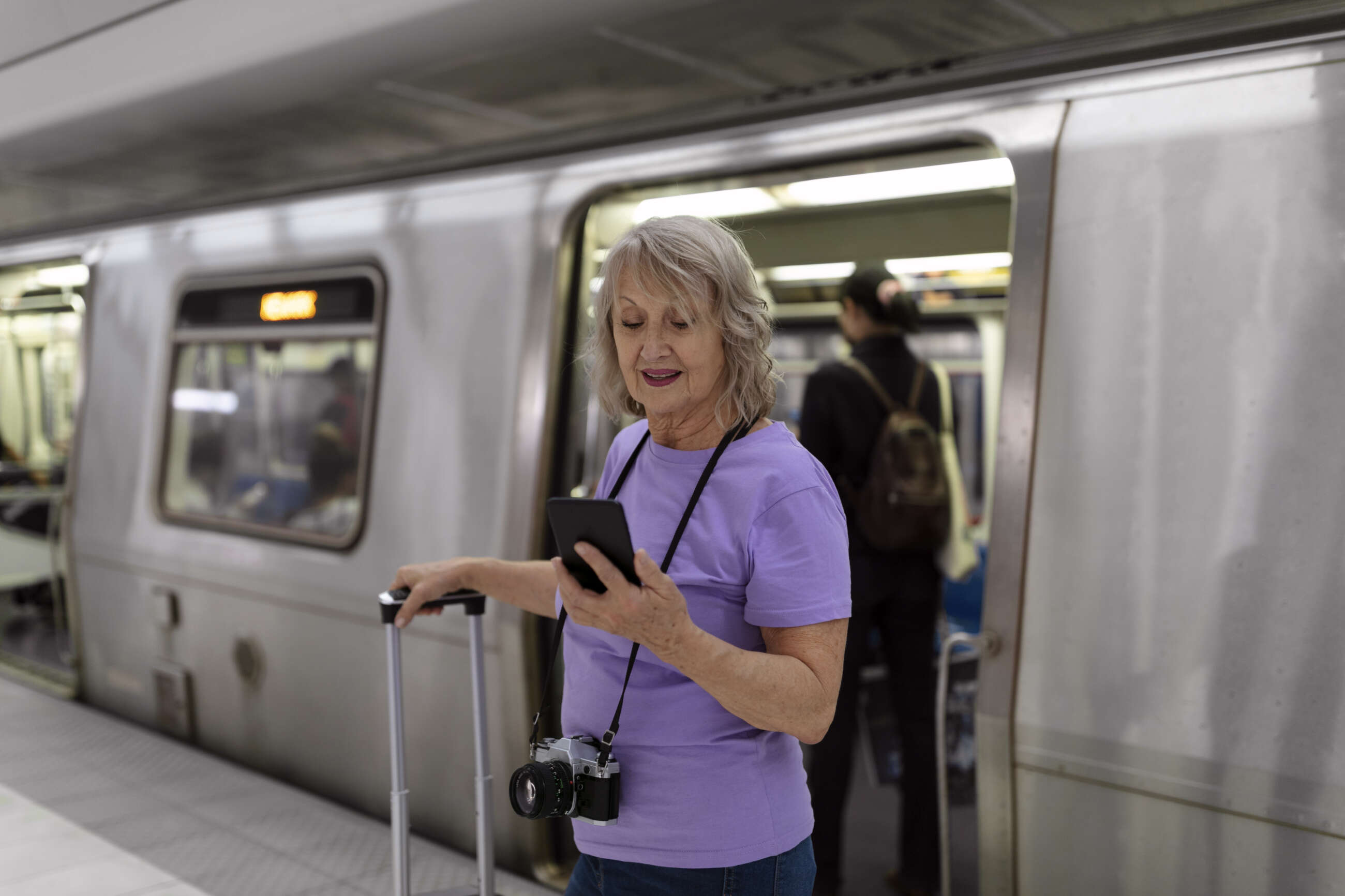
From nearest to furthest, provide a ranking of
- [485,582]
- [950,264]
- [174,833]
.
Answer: [485,582], [174,833], [950,264]

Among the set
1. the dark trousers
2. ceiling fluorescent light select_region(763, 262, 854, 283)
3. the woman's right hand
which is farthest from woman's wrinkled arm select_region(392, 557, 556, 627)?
ceiling fluorescent light select_region(763, 262, 854, 283)

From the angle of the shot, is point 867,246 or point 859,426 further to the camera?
point 867,246

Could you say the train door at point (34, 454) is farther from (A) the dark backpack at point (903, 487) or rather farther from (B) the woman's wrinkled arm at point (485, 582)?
(B) the woman's wrinkled arm at point (485, 582)

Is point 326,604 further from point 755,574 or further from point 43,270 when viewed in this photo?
point 43,270

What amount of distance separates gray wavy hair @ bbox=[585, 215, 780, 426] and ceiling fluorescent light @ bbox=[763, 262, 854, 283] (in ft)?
16.0

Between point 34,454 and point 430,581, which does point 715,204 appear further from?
point 34,454

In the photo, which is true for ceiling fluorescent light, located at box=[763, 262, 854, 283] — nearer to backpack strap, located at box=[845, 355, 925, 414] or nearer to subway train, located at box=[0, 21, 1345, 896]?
subway train, located at box=[0, 21, 1345, 896]

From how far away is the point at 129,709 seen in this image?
15.5ft

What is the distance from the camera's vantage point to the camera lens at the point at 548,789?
Result: 138 cm

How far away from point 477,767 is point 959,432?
4.80 metres

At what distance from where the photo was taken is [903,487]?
3236 millimetres

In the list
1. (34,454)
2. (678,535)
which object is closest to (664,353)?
(678,535)

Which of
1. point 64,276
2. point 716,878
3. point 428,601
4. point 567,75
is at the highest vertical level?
point 567,75

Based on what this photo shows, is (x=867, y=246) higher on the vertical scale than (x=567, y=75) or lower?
lower
